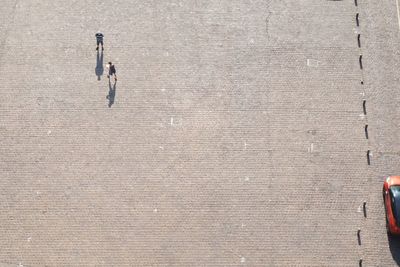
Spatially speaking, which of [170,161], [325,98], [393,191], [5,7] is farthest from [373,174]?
[5,7]

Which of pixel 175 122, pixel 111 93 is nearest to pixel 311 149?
pixel 175 122

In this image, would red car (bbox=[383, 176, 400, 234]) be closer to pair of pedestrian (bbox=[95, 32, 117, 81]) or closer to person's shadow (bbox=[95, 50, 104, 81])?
pair of pedestrian (bbox=[95, 32, 117, 81])

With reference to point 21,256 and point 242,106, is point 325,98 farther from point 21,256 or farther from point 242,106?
point 21,256

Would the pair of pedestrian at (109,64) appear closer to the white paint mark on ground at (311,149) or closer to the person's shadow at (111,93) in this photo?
the person's shadow at (111,93)

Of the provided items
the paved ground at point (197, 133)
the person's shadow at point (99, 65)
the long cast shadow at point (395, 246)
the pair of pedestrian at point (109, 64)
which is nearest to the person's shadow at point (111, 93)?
the paved ground at point (197, 133)

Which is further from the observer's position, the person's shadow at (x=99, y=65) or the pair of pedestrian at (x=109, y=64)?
the person's shadow at (x=99, y=65)
